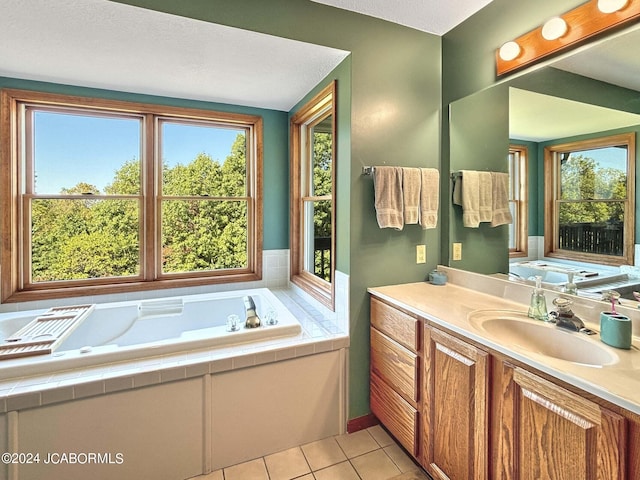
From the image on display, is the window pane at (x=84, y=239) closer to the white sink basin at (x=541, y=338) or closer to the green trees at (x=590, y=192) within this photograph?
the white sink basin at (x=541, y=338)

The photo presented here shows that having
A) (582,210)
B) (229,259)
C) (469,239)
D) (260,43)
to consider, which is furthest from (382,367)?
(260,43)

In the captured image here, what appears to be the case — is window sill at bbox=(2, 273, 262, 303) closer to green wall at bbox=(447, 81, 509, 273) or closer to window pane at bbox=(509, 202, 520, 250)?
green wall at bbox=(447, 81, 509, 273)

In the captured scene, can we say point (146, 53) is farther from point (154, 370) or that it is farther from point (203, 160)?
point (154, 370)

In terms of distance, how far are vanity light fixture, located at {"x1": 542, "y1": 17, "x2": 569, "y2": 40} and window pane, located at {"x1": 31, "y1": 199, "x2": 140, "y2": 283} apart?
2.94m

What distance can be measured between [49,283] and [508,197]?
3.25 meters

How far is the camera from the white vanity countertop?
2.98 feet

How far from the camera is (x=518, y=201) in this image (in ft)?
5.86

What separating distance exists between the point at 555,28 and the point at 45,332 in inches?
123

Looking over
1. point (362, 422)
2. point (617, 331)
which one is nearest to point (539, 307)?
point (617, 331)

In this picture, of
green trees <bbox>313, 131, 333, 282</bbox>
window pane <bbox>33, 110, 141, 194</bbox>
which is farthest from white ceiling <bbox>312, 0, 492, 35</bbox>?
window pane <bbox>33, 110, 141, 194</bbox>

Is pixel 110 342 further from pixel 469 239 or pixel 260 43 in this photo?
pixel 469 239

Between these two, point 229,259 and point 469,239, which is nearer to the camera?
point 469,239

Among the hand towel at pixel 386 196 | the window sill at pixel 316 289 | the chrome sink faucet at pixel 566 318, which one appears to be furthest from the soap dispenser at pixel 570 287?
the window sill at pixel 316 289

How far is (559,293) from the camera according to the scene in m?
1.55
